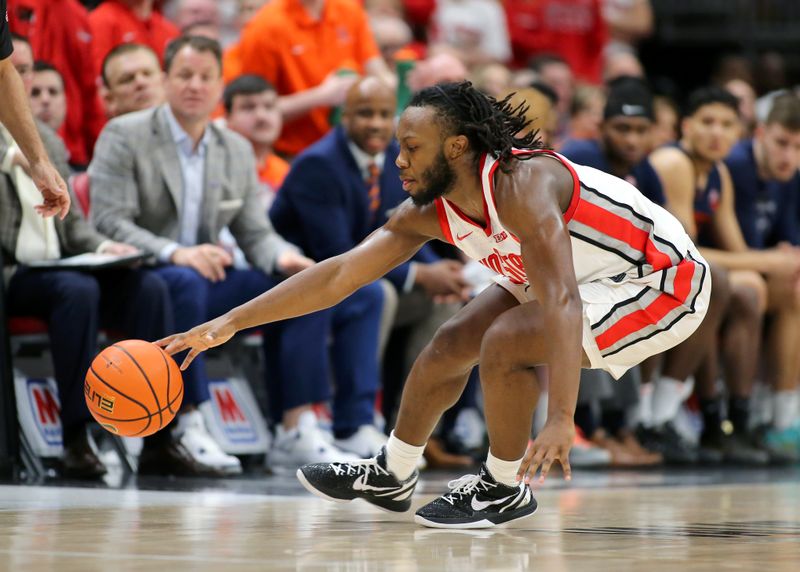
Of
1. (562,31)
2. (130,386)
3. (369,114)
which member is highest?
(562,31)

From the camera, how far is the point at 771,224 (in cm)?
882

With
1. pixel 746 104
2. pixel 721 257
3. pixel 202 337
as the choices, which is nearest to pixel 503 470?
pixel 202 337

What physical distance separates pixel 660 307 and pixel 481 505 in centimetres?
80

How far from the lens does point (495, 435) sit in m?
4.00

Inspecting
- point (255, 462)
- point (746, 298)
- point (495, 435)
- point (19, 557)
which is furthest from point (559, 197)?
point (746, 298)

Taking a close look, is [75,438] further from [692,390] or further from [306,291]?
[692,390]

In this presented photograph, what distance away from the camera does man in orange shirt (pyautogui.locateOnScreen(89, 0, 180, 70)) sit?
23.8 feet

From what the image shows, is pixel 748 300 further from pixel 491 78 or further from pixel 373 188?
pixel 373 188

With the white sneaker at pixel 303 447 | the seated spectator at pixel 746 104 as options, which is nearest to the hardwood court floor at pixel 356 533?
the white sneaker at pixel 303 447

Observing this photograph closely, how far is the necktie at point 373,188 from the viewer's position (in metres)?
Result: 6.85

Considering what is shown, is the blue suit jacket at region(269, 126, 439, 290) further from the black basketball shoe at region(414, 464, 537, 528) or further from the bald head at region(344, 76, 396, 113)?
the black basketball shoe at region(414, 464, 537, 528)

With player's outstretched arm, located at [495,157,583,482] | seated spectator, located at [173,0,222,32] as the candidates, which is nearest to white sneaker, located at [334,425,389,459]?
player's outstretched arm, located at [495,157,583,482]

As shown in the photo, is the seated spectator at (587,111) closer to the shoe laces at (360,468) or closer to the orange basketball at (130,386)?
the shoe laces at (360,468)

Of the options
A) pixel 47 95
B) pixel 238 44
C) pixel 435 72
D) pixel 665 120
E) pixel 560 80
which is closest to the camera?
pixel 47 95
